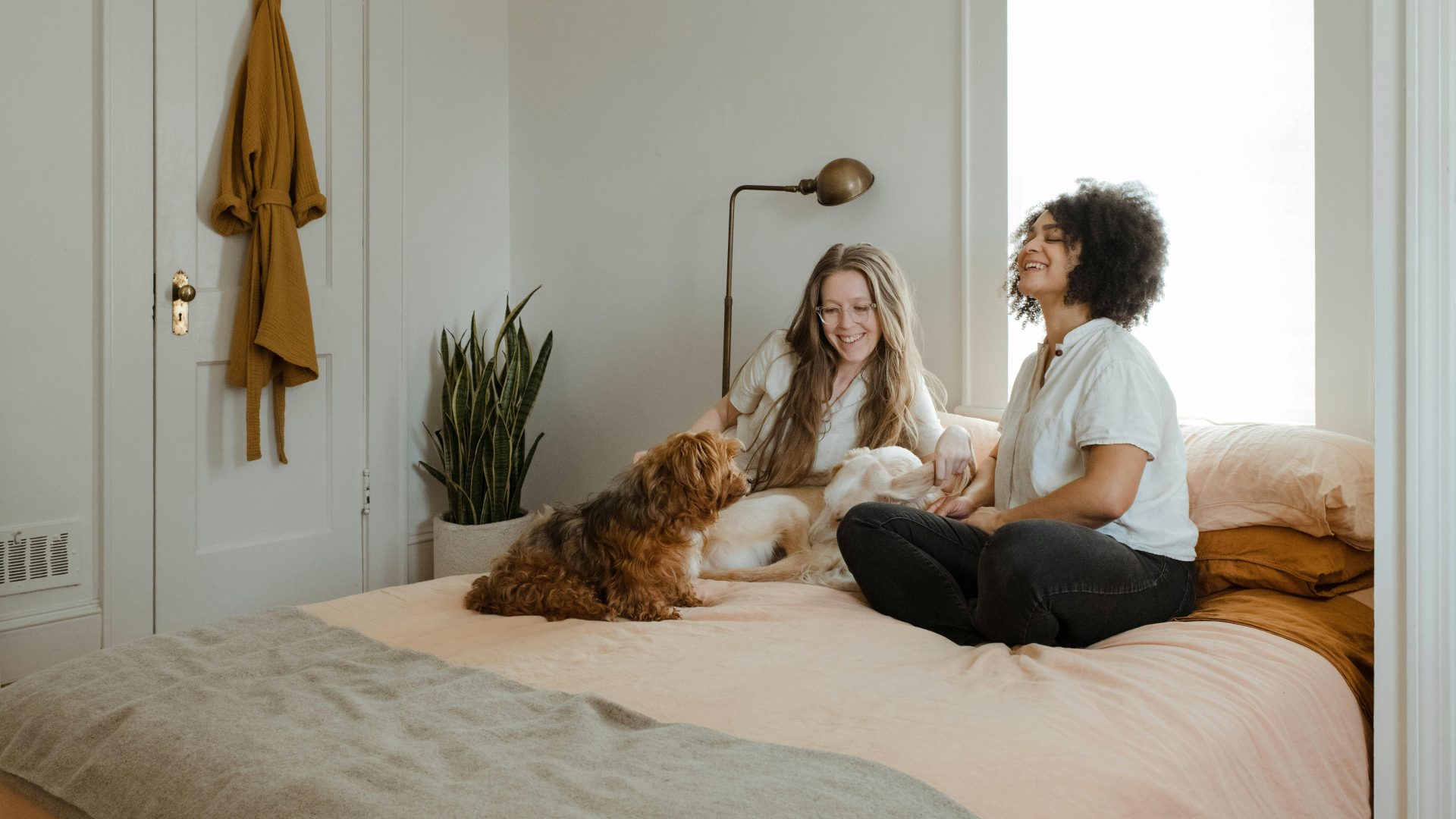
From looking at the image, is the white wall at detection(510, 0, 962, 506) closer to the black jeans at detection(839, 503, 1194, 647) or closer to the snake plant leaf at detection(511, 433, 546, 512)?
the snake plant leaf at detection(511, 433, 546, 512)

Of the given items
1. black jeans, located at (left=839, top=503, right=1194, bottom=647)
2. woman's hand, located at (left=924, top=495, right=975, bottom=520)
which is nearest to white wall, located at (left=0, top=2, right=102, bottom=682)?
black jeans, located at (left=839, top=503, right=1194, bottom=647)

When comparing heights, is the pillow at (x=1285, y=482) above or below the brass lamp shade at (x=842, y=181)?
below

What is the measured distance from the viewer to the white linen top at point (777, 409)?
8.76 ft

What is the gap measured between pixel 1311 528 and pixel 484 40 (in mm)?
3737

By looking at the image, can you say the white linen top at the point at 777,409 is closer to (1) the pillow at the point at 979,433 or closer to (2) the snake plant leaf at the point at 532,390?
(1) the pillow at the point at 979,433

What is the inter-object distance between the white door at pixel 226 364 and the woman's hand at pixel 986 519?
2.63m

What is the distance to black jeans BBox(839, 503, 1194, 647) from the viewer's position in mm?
1804

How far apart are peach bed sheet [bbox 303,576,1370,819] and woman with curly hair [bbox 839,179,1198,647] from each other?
0.09 metres

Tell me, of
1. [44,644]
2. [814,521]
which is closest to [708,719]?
[814,521]

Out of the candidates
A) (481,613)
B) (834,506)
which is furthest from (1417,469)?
(481,613)

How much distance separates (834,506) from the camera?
2367 millimetres

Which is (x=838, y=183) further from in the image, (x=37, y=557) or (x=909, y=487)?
(x=37, y=557)

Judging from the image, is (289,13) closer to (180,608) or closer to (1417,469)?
(180,608)

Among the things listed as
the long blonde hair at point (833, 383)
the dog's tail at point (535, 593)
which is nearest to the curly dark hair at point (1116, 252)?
the long blonde hair at point (833, 383)
